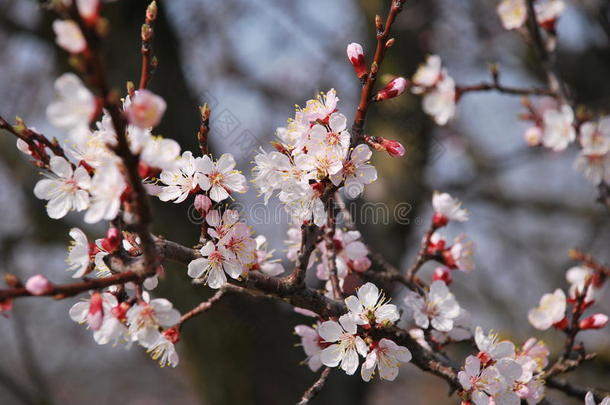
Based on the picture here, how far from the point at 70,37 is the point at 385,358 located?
1018mm

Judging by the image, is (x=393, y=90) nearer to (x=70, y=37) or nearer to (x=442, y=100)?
(x=70, y=37)

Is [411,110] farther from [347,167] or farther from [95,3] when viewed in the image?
[95,3]

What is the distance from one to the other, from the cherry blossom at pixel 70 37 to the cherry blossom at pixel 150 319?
0.55 m

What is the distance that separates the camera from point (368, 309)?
4.25ft

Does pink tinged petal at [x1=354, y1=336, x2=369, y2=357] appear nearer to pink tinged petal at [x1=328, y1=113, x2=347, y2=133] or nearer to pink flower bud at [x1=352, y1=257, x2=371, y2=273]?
pink flower bud at [x1=352, y1=257, x2=371, y2=273]

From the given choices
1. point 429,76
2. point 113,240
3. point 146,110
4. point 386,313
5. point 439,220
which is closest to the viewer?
point 146,110

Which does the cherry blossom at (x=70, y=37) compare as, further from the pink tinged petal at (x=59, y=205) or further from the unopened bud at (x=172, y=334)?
the unopened bud at (x=172, y=334)

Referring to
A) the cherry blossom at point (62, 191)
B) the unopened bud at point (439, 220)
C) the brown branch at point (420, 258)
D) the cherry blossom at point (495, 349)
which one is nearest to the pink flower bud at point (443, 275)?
the brown branch at point (420, 258)

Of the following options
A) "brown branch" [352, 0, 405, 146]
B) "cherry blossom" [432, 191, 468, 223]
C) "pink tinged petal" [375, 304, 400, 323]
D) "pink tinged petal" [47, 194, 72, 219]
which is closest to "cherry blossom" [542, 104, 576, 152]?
"cherry blossom" [432, 191, 468, 223]

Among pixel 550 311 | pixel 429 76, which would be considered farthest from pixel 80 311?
pixel 429 76

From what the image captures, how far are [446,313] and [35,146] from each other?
1.19 meters

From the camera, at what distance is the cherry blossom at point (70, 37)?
82 cm

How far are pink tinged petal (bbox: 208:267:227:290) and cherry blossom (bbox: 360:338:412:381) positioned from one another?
1.33 feet

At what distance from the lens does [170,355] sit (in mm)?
1340
